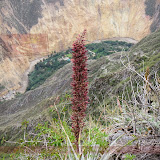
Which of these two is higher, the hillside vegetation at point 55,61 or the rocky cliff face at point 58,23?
the rocky cliff face at point 58,23

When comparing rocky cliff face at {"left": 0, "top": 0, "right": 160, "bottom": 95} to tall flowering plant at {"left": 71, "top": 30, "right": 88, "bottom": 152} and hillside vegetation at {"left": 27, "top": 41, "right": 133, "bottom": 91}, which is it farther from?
tall flowering plant at {"left": 71, "top": 30, "right": 88, "bottom": 152}

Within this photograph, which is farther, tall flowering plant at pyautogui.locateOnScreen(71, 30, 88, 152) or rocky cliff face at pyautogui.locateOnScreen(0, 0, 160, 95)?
rocky cliff face at pyautogui.locateOnScreen(0, 0, 160, 95)

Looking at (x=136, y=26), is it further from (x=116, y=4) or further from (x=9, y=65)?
(x=9, y=65)

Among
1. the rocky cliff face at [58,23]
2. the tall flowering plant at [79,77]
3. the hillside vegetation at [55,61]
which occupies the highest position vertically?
the rocky cliff face at [58,23]

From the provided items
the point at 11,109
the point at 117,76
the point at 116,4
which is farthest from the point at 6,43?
the point at 116,4

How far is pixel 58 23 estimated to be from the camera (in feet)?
220

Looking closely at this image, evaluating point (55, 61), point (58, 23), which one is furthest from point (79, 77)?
point (58, 23)

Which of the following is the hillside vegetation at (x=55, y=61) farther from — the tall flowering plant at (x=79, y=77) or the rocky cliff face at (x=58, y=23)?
the tall flowering plant at (x=79, y=77)

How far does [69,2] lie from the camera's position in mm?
69625

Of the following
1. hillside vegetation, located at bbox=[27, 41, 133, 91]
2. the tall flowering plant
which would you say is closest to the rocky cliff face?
hillside vegetation, located at bbox=[27, 41, 133, 91]

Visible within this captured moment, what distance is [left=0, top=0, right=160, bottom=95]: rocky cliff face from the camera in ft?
176

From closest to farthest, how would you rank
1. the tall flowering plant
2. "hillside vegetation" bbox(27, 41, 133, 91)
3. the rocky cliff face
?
the tall flowering plant < "hillside vegetation" bbox(27, 41, 133, 91) < the rocky cliff face

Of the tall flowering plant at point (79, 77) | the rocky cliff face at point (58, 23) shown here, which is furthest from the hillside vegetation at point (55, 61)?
the tall flowering plant at point (79, 77)

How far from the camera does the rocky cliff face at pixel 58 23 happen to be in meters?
53.8
